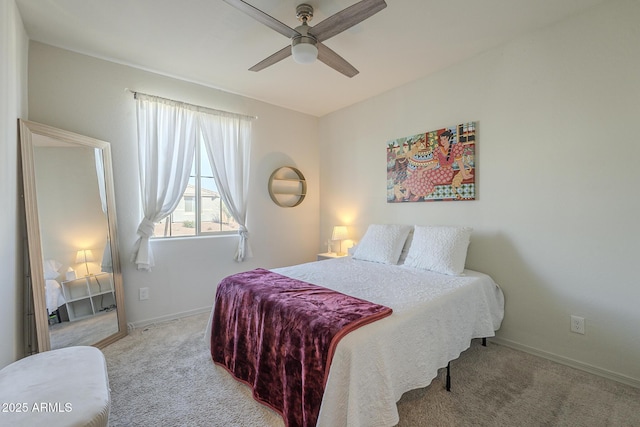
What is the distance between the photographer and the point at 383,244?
2.96 metres

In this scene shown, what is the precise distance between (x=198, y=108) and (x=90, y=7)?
1243 millimetres

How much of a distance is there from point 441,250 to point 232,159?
256 centimetres

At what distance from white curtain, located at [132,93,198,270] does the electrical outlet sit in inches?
147

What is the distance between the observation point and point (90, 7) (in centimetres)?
200

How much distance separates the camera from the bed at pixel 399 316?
127 cm

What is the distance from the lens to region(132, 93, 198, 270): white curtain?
2873mm

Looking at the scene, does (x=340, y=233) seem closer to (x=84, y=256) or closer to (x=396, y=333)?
(x=396, y=333)

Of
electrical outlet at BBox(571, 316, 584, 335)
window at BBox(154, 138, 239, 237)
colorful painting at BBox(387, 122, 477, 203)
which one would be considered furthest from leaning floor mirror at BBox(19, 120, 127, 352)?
electrical outlet at BBox(571, 316, 584, 335)

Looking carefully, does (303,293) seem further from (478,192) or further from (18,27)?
(18,27)

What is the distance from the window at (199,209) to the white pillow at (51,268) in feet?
3.10

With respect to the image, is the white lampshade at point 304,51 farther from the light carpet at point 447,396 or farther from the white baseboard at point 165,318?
the white baseboard at point 165,318

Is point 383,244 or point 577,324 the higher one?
point 383,244

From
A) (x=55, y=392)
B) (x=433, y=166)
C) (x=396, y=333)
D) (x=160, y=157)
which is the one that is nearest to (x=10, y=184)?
(x=160, y=157)

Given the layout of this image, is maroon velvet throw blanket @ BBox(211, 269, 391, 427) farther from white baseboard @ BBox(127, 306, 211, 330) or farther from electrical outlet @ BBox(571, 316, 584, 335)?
electrical outlet @ BBox(571, 316, 584, 335)
